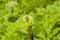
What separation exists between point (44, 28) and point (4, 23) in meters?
0.45

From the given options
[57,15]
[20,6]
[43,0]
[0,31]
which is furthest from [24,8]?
[57,15]

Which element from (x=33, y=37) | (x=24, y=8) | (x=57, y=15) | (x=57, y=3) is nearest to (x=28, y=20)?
(x=33, y=37)

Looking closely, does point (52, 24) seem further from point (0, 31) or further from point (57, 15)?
point (0, 31)

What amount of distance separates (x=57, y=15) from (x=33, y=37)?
0.86ft

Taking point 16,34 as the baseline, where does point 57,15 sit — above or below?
above

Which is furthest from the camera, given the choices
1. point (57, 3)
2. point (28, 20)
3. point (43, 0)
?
point (43, 0)

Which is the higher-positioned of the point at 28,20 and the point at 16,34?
the point at 28,20

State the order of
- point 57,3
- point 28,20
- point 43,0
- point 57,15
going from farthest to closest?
1. point 43,0
2. point 57,3
3. point 57,15
4. point 28,20

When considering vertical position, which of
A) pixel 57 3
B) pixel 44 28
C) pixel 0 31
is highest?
pixel 57 3

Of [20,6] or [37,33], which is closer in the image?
[37,33]

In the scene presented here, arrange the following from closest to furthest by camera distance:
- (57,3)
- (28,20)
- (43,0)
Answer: (28,20) → (57,3) → (43,0)

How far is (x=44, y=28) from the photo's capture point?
55.7 inches

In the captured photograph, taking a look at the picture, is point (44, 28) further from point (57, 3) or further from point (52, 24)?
point (57, 3)

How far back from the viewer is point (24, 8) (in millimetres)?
1873
